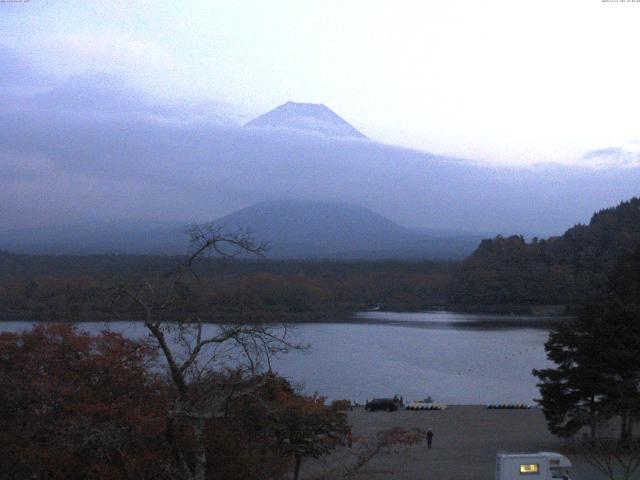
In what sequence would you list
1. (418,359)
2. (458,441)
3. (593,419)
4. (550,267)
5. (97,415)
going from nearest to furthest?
(97,415)
(593,419)
(458,441)
(418,359)
(550,267)

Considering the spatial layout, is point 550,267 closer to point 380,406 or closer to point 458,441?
point 380,406

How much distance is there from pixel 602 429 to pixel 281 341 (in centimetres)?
777

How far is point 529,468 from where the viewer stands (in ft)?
19.0

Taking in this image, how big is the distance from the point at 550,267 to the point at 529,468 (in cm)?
3623

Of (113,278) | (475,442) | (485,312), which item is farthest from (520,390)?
(485,312)

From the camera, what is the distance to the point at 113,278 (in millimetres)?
→ 3287

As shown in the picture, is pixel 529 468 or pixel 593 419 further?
pixel 593 419

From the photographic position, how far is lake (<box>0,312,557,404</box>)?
1622cm

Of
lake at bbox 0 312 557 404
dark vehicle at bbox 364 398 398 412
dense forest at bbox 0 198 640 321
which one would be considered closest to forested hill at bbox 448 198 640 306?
dense forest at bbox 0 198 640 321

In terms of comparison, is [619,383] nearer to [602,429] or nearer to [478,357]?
[602,429]

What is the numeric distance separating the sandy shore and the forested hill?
27.1m

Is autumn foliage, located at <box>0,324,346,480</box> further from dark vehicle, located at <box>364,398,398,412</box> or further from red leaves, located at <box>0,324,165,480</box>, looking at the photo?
dark vehicle, located at <box>364,398,398,412</box>

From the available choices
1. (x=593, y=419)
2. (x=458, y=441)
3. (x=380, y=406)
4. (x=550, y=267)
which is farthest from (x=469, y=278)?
(x=593, y=419)

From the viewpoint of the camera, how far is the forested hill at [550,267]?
129 feet
